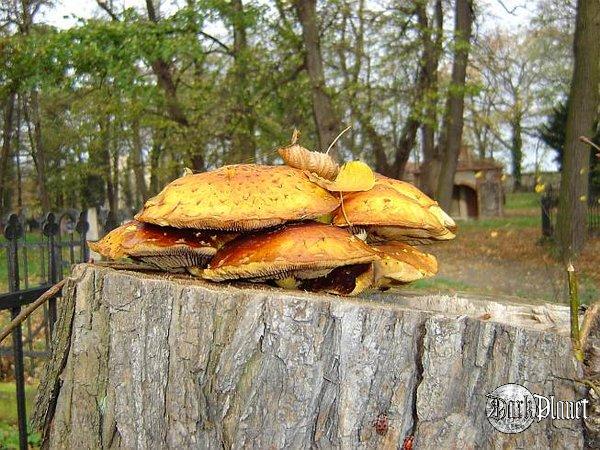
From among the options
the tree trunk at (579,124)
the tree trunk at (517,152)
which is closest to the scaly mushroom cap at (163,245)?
the tree trunk at (579,124)

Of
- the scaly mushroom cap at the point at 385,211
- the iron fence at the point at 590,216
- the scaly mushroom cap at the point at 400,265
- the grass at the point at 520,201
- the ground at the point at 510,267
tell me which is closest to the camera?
the scaly mushroom cap at the point at 385,211

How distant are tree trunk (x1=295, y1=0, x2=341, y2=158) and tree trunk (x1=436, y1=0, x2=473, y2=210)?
3.19 metres

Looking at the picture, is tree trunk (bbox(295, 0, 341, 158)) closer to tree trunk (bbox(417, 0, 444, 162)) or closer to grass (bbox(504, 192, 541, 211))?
tree trunk (bbox(417, 0, 444, 162))

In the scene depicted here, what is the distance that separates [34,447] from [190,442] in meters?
3.29

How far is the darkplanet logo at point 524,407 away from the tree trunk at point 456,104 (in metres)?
12.5

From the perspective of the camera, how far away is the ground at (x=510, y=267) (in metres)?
9.24

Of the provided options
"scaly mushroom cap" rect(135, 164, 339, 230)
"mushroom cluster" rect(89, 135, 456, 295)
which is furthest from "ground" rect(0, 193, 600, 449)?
"scaly mushroom cap" rect(135, 164, 339, 230)

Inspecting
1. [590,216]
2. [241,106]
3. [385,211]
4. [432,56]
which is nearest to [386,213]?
[385,211]

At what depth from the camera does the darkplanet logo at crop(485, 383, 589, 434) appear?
1.47m

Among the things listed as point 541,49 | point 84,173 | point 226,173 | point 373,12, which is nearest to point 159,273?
point 226,173

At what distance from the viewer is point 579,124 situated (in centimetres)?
1162

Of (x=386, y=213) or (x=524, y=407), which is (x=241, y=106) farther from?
(x=524, y=407)

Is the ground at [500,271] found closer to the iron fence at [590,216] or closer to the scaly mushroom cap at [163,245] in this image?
the iron fence at [590,216]

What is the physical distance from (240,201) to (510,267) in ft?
41.1
